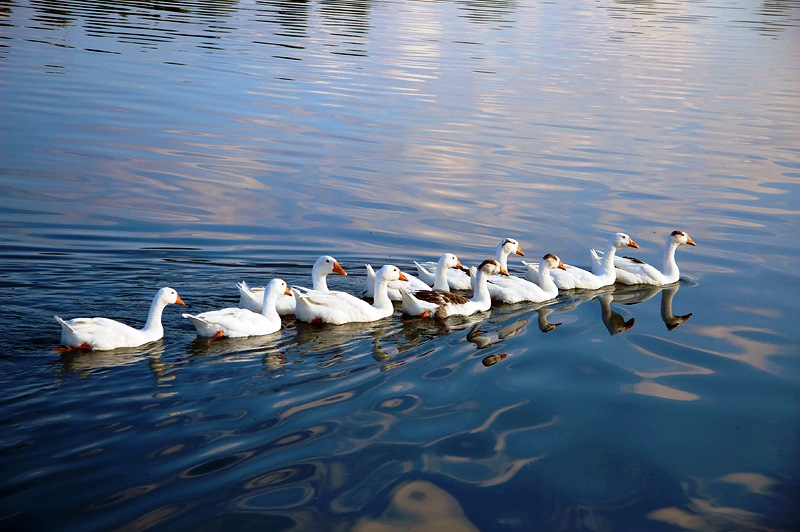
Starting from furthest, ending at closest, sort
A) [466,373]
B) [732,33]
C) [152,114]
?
[732,33]
[152,114]
[466,373]

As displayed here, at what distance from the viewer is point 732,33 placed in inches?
1981

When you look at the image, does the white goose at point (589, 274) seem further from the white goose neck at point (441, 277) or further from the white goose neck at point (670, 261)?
the white goose neck at point (441, 277)

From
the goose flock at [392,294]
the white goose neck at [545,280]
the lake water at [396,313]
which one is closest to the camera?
the lake water at [396,313]

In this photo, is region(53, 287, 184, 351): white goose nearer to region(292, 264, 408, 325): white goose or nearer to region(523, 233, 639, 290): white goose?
region(292, 264, 408, 325): white goose

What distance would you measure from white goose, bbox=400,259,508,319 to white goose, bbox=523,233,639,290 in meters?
1.19

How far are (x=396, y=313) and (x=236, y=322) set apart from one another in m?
2.48

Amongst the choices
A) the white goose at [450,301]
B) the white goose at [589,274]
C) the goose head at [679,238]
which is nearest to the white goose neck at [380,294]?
the white goose at [450,301]

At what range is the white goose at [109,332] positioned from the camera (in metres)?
9.29

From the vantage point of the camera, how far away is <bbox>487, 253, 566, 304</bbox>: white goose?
12.5 meters

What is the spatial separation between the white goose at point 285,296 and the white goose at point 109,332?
124 centimetres

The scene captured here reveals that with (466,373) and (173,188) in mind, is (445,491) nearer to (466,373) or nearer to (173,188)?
(466,373)

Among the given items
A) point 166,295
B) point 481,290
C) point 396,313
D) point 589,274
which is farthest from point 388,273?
point 589,274

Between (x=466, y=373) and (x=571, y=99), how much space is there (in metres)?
20.2

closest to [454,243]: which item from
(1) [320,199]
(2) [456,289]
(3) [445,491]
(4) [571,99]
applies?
(2) [456,289]
